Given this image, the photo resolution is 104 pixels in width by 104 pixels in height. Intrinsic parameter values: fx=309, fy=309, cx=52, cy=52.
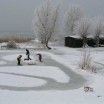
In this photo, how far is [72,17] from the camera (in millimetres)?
64750

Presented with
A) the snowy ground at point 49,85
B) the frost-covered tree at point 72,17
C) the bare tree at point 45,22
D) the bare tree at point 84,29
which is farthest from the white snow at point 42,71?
the frost-covered tree at point 72,17

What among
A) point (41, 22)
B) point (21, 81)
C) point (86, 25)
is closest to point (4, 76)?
point (21, 81)

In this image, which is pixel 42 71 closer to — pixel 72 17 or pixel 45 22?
pixel 45 22

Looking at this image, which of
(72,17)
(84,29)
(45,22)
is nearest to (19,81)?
(45,22)

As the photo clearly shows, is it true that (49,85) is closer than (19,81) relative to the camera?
Yes

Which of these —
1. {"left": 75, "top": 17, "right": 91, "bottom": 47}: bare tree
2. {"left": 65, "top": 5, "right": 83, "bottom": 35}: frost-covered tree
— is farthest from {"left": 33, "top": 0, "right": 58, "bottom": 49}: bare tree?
{"left": 65, "top": 5, "right": 83, "bottom": 35}: frost-covered tree

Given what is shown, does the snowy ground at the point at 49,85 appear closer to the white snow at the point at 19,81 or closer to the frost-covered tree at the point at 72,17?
the white snow at the point at 19,81

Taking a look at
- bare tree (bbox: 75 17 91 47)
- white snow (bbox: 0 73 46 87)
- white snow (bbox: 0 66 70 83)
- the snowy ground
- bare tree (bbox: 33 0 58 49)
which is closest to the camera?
the snowy ground

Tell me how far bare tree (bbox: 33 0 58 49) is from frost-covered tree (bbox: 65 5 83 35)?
19168 millimetres

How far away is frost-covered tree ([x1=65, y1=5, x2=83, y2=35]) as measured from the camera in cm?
6436

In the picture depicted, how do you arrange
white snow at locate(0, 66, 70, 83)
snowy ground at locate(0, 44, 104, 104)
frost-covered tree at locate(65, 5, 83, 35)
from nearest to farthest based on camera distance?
snowy ground at locate(0, 44, 104, 104) < white snow at locate(0, 66, 70, 83) < frost-covered tree at locate(65, 5, 83, 35)

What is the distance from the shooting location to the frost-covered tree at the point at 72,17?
64.4 meters

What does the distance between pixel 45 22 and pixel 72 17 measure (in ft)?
69.1

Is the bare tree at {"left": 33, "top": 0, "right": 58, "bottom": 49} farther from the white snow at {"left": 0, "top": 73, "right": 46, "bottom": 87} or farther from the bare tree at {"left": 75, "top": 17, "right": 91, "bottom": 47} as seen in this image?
the white snow at {"left": 0, "top": 73, "right": 46, "bottom": 87}
